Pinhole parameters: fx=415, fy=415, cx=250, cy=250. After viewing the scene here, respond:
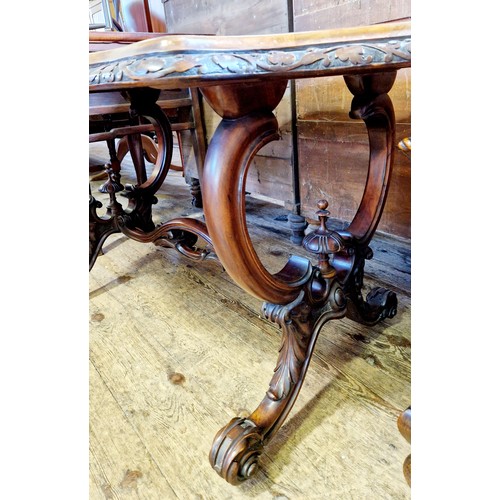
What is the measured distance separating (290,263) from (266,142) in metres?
0.30

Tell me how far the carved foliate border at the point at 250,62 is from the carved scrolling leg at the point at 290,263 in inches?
4.6

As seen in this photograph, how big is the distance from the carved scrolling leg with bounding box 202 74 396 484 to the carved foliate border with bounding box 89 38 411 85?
12 centimetres

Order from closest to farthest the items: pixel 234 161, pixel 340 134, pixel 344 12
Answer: pixel 234 161 → pixel 344 12 → pixel 340 134

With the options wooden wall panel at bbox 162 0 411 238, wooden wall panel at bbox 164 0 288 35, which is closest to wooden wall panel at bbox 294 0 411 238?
wooden wall panel at bbox 162 0 411 238

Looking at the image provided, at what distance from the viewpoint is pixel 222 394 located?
880mm

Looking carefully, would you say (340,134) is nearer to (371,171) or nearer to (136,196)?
(371,171)

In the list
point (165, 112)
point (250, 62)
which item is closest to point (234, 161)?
point (250, 62)

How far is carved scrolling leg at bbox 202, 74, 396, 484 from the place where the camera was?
2.02ft

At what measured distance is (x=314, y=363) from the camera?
37.6 inches

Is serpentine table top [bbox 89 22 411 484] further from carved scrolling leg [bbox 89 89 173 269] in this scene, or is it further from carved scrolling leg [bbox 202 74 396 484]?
carved scrolling leg [bbox 89 89 173 269]

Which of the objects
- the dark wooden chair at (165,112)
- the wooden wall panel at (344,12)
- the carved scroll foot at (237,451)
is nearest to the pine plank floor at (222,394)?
the carved scroll foot at (237,451)

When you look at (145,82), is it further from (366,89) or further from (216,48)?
(366,89)
